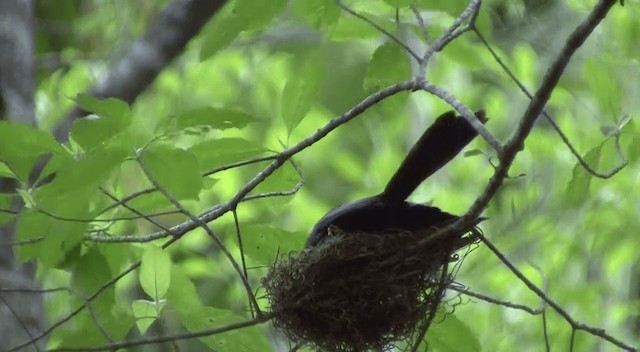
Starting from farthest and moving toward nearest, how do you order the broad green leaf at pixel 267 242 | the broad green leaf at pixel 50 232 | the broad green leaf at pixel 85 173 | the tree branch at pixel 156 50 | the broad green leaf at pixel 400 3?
the tree branch at pixel 156 50
the broad green leaf at pixel 267 242
the broad green leaf at pixel 400 3
the broad green leaf at pixel 50 232
the broad green leaf at pixel 85 173

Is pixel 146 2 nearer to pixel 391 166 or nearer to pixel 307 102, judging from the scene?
pixel 391 166

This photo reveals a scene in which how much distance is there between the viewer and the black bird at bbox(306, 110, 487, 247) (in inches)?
53.3

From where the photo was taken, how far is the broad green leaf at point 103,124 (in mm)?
1070

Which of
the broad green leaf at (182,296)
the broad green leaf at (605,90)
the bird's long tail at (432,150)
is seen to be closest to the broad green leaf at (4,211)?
the broad green leaf at (182,296)

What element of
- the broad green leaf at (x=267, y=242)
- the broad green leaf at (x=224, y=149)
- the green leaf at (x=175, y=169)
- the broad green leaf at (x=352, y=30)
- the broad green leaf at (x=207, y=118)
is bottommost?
the green leaf at (x=175, y=169)

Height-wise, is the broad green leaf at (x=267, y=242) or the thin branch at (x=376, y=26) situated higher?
the thin branch at (x=376, y=26)

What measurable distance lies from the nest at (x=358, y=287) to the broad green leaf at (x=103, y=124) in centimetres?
40

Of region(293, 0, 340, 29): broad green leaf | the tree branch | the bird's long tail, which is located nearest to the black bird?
the bird's long tail

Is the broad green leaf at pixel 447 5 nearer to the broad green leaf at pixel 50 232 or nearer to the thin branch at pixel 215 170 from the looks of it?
the thin branch at pixel 215 170

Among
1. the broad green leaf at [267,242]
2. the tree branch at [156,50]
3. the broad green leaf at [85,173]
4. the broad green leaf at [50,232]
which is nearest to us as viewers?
the broad green leaf at [85,173]

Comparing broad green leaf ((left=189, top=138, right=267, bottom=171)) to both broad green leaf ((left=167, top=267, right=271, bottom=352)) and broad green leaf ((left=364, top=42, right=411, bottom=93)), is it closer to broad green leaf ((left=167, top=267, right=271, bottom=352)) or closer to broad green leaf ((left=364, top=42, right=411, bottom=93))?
broad green leaf ((left=167, top=267, right=271, bottom=352))

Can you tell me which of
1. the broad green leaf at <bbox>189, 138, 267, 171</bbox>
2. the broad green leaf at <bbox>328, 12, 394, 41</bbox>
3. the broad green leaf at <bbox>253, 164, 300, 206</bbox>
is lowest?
the broad green leaf at <bbox>189, 138, 267, 171</bbox>

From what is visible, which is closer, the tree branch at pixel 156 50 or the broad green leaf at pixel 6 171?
the broad green leaf at pixel 6 171

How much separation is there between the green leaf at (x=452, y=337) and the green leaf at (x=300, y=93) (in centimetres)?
38
